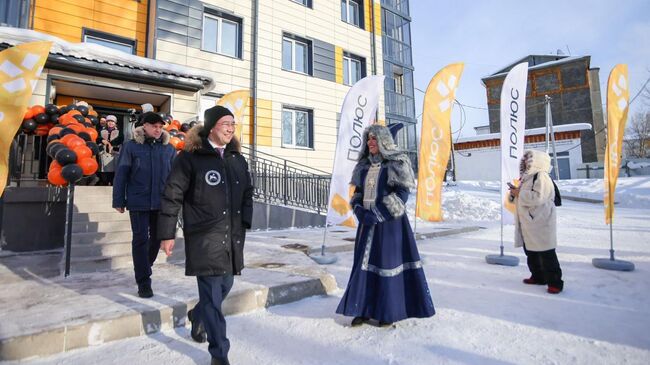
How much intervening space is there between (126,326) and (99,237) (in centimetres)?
269

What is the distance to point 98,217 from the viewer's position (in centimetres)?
511

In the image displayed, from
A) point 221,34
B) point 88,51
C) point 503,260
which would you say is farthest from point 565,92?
point 88,51

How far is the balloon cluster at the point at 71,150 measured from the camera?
4.19 meters

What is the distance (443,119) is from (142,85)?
6.95m

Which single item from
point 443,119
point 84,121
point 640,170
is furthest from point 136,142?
point 640,170

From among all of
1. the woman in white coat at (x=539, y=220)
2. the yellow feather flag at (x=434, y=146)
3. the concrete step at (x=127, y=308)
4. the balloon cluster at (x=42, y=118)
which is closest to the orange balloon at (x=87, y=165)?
the balloon cluster at (x=42, y=118)

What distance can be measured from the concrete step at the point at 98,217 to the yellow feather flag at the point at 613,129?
774 cm

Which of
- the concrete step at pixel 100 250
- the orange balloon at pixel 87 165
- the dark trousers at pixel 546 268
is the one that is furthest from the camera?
the orange balloon at pixel 87 165

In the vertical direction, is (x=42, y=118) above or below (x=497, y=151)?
below

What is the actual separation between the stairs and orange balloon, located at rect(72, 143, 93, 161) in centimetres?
71

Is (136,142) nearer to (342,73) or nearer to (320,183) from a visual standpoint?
(320,183)

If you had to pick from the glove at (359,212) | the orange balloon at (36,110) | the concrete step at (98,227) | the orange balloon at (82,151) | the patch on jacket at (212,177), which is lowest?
the concrete step at (98,227)

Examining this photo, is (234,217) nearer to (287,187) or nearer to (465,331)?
(465,331)

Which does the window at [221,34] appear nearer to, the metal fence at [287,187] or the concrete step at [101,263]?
the metal fence at [287,187]
